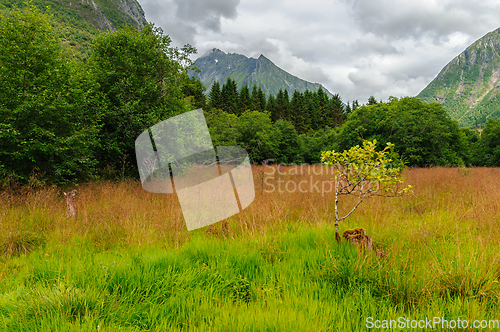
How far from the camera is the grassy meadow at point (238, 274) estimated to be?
1768 millimetres

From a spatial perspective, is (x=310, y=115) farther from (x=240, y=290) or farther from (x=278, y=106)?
(x=240, y=290)

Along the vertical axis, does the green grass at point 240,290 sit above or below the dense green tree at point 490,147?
below

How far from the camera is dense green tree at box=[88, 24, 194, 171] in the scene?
8.54 metres

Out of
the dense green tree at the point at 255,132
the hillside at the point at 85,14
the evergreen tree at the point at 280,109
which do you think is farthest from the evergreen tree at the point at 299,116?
the hillside at the point at 85,14

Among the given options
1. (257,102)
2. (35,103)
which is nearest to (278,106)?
(257,102)

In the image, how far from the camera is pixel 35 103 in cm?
558

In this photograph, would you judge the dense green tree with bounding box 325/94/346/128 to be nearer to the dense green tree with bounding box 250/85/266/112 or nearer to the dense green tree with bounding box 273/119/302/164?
the dense green tree with bounding box 250/85/266/112

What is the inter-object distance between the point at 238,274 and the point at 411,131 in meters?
26.3

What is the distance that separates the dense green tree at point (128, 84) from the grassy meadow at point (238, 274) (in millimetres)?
5141

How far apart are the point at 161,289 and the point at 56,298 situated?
0.84m

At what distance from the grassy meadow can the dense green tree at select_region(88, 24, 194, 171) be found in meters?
5.14

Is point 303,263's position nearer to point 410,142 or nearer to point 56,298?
point 56,298

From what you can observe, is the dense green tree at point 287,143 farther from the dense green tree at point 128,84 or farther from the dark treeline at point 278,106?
the dense green tree at point 128,84

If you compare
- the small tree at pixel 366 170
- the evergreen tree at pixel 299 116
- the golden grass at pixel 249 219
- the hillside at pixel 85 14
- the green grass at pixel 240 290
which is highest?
the hillside at pixel 85 14
